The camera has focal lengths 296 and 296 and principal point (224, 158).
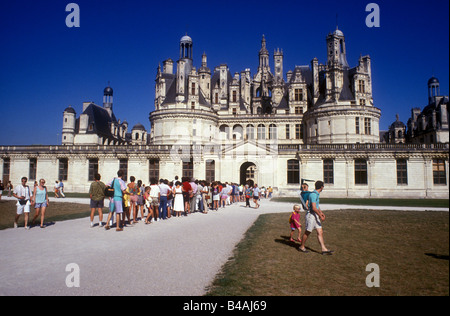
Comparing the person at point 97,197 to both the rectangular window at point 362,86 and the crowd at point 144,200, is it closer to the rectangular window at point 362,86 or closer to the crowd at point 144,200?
the crowd at point 144,200

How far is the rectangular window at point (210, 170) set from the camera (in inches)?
1460

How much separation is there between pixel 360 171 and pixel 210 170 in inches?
711

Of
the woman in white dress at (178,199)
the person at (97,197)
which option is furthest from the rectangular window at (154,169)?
the person at (97,197)

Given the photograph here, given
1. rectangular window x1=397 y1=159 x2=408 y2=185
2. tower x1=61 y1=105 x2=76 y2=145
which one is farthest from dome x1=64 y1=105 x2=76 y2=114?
rectangular window x1=397 y1=159 x2=408 y2=185

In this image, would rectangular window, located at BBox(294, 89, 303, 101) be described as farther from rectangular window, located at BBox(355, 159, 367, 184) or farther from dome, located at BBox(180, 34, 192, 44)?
dome, located at BBox(180, 34, 192, 44)

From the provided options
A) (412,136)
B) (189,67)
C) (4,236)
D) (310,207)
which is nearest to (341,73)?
(189,67)

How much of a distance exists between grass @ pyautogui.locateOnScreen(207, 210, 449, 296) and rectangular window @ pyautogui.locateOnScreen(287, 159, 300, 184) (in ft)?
86.0

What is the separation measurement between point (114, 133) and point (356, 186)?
160ft

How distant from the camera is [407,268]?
17.4ft

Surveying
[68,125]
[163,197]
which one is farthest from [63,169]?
[163,197]

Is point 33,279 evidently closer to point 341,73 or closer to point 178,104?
point 178,104

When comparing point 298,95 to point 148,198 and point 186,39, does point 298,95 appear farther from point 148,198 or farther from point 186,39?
point 148,198

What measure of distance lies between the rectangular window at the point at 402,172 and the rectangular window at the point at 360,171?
360 centimetres

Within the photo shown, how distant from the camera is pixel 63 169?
40.0 metres
